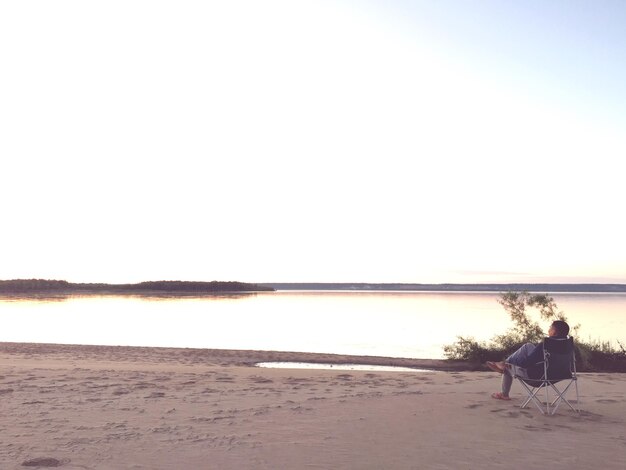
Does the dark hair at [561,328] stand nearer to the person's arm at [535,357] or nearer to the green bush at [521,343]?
the person's arm at [535,357]

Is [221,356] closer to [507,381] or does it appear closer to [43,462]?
[507,381]

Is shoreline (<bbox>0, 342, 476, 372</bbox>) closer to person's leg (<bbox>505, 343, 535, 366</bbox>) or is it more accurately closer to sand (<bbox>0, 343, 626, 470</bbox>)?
sand (<bbox>0, 343, 626, 470</bbox>)

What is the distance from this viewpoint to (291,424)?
6523mm

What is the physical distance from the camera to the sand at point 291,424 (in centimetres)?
520

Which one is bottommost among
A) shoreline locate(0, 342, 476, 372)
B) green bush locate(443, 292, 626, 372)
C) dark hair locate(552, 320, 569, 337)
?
shoreline locate(0, 342, 476, 372)

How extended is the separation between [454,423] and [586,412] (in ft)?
6.54

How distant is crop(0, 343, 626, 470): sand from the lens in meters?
5.20

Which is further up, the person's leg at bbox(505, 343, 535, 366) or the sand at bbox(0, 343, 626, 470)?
the person's leg at bbox(505, 343, 535, 366)

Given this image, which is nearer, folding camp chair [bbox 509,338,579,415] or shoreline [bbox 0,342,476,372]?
folding camp chair [bbox 509,338,579,415]

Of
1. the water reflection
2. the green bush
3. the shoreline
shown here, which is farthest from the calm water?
the water reflection

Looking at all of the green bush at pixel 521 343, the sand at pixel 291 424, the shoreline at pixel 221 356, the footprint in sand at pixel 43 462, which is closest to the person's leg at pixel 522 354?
the sand at pixel 291 424

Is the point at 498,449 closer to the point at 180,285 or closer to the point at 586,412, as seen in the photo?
the point at 586,412

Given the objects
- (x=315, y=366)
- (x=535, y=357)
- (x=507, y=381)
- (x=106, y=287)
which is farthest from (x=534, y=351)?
(x=106, y=287)

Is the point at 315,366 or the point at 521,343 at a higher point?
the point at 521,343
